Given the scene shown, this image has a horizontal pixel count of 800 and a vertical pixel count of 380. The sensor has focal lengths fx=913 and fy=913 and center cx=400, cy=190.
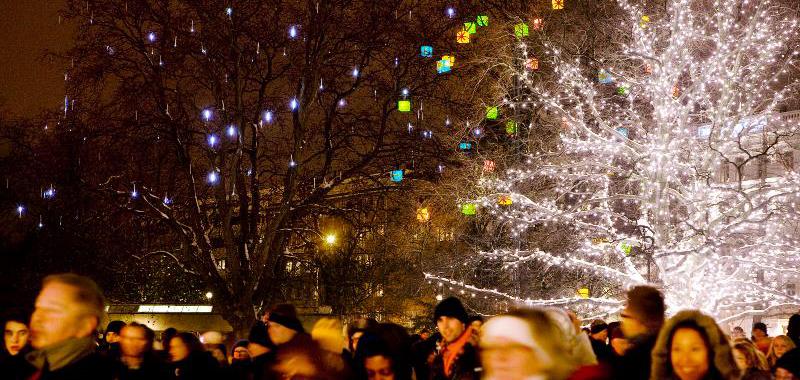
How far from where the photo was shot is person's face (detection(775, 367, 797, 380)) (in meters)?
7.59

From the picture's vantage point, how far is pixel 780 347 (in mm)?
10078

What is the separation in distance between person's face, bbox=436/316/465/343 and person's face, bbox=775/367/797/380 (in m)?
2.80

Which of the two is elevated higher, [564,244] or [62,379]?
[564,244]

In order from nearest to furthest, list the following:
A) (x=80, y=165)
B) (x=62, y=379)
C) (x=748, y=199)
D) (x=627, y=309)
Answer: (x=62, y=379)
(x=627, y=309)
(x=748, y=199)
(x=80, y=165)

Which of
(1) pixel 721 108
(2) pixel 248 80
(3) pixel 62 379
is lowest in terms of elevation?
(3) pixel 62 379

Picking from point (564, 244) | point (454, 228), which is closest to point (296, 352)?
point (564, 244)

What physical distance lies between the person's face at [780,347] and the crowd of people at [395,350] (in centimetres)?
211

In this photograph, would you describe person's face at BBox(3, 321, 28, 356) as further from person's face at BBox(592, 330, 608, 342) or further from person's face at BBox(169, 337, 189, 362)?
person's face at BBox(592, 330, 608, 342)

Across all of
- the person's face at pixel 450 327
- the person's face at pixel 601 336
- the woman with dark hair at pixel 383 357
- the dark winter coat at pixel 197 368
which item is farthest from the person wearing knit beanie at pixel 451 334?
the person's face at pixel 601 336

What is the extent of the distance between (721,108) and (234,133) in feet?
39.8

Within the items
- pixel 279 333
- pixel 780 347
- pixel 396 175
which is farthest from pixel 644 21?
pixel 279 333

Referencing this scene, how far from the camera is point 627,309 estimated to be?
575 cm

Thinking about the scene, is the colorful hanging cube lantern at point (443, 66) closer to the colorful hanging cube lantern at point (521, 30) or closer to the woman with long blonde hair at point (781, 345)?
the colorful hanging cube lantern at point (521, 30)

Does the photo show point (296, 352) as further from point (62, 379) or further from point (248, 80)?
point (248, 80)
